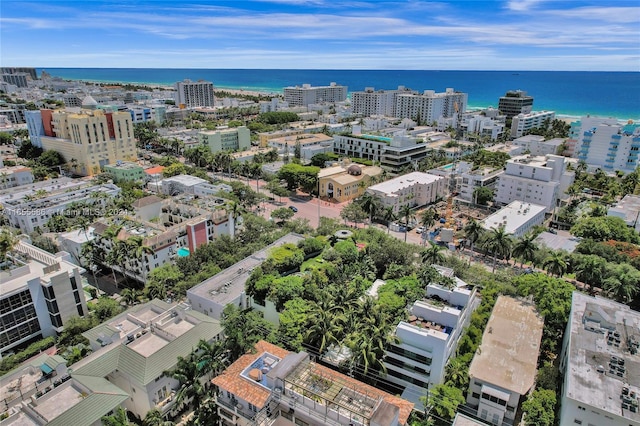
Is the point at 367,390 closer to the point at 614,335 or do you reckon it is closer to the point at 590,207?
the point at 614,335

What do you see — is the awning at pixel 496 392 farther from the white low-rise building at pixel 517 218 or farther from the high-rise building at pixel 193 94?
the high-rise building at pixel 193 94

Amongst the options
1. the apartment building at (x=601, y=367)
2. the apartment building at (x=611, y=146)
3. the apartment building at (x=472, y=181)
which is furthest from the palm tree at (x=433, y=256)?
the apartment building at (x=611, y=146)

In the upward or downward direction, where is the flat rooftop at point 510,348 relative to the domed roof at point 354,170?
Answer: downward

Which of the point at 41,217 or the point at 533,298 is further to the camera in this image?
the point at 41,217

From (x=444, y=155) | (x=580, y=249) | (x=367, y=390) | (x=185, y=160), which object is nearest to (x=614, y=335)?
(x=367, y=390)

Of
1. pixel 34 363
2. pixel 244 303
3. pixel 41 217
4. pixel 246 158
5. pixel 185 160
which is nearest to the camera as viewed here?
pixel 34 363

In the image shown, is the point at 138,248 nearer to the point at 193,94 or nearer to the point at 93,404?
the point at 93,404
